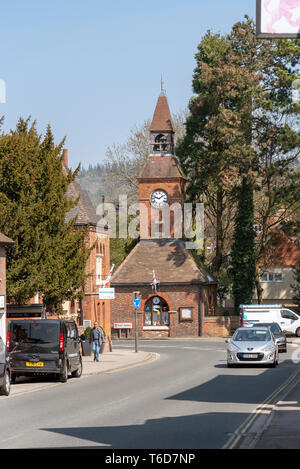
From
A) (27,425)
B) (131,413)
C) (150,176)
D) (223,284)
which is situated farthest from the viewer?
(223,284)

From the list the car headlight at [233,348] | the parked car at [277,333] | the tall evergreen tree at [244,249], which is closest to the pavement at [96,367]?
the car headlight at [233,348]

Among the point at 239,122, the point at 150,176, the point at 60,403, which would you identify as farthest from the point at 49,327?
the point at 150,176

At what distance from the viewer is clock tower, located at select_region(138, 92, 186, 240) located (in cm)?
7175

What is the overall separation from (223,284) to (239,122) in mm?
28458

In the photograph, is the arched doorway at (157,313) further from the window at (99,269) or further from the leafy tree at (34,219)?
the leafy tree at (34,219)

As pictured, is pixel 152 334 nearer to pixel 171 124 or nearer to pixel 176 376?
pixel 171 124

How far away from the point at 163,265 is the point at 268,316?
1859cm

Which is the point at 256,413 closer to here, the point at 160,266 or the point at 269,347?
the point at 269,347

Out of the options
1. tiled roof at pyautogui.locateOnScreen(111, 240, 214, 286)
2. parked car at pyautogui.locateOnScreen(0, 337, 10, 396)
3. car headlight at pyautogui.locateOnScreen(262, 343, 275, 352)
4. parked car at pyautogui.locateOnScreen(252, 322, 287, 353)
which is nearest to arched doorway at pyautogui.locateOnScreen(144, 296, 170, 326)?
tiled roof at pyautogui.locateOnScreen(111, 240, 214, 286)

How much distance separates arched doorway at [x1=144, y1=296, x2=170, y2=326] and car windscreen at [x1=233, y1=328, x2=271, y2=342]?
34778 mm

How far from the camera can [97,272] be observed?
188ft

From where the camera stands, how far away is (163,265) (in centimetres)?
7006

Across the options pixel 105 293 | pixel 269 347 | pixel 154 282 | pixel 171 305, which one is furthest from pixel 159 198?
pixel 269 347

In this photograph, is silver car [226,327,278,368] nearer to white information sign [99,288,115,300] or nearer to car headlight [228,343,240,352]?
car headlight [228,343,240,352]
